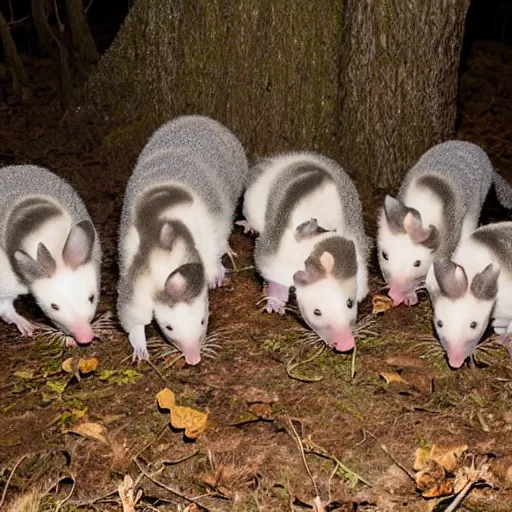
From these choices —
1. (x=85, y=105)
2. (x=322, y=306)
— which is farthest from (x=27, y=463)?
(x=85, y=105)

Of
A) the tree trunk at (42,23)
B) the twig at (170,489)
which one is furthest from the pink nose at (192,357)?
the tree trunk at (42,23)

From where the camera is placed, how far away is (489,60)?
12852mm

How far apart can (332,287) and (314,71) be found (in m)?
2.72

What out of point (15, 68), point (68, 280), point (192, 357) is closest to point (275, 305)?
point (192, 357)

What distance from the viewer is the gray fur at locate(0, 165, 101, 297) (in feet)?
19.6

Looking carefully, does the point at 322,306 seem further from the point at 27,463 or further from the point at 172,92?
the point at 172,92

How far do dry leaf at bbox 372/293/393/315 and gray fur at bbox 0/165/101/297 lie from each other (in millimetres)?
2094

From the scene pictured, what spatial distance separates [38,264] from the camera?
18.2 ft

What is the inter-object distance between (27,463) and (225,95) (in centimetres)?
421

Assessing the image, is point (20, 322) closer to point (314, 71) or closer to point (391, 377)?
point (391, 377)

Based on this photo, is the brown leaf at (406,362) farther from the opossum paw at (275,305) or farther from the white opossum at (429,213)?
the opossum paw at (275,305)

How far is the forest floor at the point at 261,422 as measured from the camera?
4516 millimetres

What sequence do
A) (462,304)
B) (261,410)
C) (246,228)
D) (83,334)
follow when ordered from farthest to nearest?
(246,228)
(83,334)
(462,304)
(261,410)

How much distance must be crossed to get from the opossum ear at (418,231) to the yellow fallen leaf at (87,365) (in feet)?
8.24
